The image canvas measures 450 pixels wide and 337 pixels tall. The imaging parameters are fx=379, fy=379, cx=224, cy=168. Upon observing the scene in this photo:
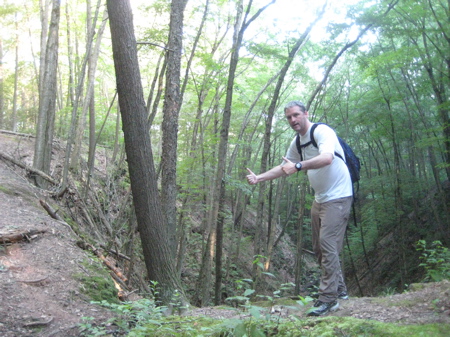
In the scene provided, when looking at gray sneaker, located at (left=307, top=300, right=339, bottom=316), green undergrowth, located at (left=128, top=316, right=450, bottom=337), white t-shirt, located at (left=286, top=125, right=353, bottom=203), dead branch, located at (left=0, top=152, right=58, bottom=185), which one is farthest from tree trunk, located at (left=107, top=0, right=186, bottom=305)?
dead branch, located at (left=0, top=152, right=58, bottom=185)

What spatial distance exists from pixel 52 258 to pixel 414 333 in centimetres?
439

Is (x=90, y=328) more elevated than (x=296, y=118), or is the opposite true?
(x=296, y=118)

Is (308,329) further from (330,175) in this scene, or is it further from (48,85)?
(48,85)

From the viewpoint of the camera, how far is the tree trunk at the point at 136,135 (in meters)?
4.33

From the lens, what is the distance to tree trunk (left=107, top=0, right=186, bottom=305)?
14.2ft

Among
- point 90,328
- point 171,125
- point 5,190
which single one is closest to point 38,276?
point 90,328

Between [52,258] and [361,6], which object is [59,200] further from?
[361,6]

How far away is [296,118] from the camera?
384 cm

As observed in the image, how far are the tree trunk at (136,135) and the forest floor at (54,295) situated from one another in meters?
0.85

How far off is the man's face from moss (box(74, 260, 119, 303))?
3071mm

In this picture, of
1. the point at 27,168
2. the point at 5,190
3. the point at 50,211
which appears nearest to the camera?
the point at 5,190

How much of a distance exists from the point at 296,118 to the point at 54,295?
10.7 ft

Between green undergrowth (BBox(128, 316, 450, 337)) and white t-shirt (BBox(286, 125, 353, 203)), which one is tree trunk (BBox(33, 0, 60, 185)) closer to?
white t-shirt (BBox(286, 125, 353, 203))

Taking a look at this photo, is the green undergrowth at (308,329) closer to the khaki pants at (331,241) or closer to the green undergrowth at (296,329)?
the green undergrowth at (296,329)
